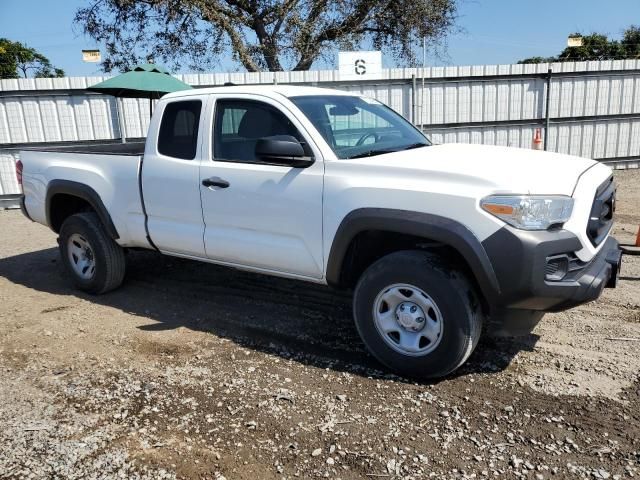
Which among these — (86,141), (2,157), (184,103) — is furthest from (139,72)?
(184,103)

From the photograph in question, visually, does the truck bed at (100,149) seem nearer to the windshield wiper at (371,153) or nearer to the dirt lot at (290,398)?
the dirt lot at (290,398)

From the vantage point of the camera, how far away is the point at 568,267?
3.22m

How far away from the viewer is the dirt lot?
2.85 m

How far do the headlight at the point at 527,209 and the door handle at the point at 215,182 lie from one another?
200 cm

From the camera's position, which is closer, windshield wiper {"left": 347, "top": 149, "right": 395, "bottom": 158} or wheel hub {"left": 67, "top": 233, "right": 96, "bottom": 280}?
windshield wiper {"left": 347, "top": 149, "right": 395, "bottom": 158}

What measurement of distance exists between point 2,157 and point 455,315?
10.5 metres

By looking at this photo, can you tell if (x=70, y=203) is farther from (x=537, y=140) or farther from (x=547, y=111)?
(x=547, y=111)

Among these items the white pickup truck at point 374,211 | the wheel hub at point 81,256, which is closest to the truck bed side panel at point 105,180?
the white pickup truck at point 374,211

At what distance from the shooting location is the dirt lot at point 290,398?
2854 millimetres

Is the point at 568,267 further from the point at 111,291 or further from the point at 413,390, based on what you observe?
the point at 111,291

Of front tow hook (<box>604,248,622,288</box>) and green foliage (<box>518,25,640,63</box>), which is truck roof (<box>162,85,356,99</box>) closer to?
front tow hook (<box>604,248,622,288</box>)

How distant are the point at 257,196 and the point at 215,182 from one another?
0.44 meters

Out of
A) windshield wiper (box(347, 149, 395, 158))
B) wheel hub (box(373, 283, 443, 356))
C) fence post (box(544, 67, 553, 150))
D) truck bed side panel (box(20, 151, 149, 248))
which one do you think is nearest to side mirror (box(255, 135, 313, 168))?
windshield wiper (box(347, 149, 395, 158))

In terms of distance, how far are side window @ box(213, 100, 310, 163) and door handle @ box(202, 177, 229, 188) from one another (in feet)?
0.59
